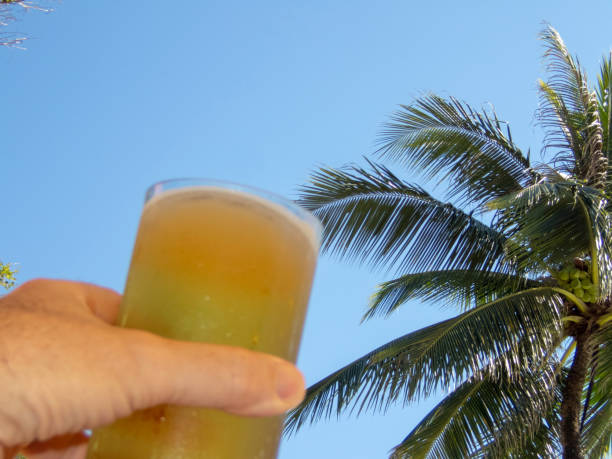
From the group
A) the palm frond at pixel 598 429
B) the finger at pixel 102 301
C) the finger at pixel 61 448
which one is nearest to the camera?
the finger at pixel 102 301

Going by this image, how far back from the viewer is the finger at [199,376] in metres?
0.84

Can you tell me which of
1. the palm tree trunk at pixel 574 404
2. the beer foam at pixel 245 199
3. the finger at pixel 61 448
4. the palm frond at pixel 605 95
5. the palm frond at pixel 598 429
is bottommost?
the palm frond at pixel 598 429

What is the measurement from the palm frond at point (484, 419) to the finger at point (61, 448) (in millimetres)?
6559

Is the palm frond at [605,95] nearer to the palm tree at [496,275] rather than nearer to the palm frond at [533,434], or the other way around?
the palm tree at [496,275]

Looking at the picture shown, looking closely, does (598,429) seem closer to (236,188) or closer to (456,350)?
(456,350)

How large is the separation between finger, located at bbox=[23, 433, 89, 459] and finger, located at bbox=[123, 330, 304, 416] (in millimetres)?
419

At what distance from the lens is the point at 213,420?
0.91 m

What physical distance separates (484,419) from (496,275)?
1.79 m

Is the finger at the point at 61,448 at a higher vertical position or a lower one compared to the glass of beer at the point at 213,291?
lower

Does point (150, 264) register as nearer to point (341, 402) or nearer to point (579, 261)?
point (341, 402)

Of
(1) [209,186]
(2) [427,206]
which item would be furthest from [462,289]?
(1) [209,186]

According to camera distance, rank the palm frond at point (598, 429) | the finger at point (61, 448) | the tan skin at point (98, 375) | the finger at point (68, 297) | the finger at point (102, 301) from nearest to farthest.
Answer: the tan skin at point (98, 375) < the finger at point (68, 297) < the finger at point (102, 301) < the finger at point (61, 448) < the palm frond at point (598, 429)

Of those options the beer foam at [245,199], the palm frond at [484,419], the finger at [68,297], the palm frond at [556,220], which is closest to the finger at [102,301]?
the finger at [68,297]

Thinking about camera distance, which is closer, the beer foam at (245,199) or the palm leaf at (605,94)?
the beer foam at (245,199)
